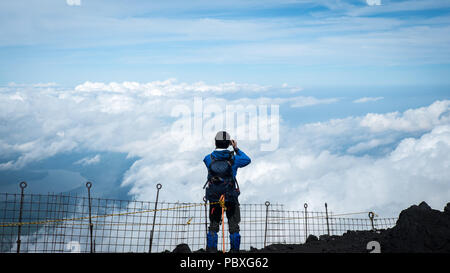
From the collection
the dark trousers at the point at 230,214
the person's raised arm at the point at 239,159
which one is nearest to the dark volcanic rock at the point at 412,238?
the dark trousers at the point at 230,214

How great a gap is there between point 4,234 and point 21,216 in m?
0.55

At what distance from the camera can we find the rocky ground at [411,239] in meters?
8.58

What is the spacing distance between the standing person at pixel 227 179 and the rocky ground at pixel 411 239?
3.91ft

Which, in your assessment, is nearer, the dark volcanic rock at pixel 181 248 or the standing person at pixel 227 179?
the standing person at pixel 227 179

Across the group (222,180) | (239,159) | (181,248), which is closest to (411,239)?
(239,159)

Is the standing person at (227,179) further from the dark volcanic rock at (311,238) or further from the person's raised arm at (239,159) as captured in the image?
the dark volcanic rock at (311,238)

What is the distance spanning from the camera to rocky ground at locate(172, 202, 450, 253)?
28.1ft

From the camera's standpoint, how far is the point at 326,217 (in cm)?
1162

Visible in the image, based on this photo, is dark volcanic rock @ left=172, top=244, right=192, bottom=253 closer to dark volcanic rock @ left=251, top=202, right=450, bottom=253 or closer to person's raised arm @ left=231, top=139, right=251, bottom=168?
dark volcanic rock @ left=251, top=202, right=450, bottom=253

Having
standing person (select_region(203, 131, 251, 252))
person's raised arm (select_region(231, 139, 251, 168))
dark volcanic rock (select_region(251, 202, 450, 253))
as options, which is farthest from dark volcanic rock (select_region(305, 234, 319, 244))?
person's raised arm (select_region(231, 139, 251, 168))
